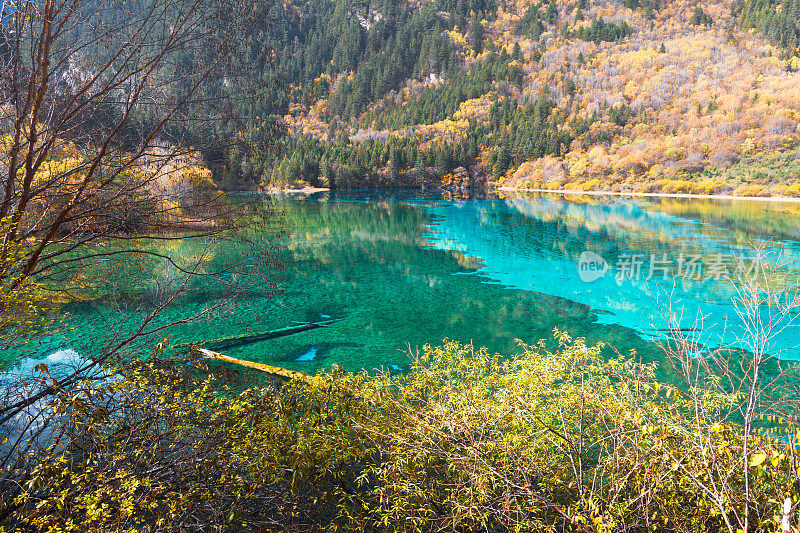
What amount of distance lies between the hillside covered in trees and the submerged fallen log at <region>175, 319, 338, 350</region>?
8.05 metres

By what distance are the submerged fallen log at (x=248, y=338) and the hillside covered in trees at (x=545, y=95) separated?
805 centimetres

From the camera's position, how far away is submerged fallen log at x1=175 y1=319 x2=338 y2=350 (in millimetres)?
11328

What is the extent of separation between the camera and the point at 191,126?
437 centimetres

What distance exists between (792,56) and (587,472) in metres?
117

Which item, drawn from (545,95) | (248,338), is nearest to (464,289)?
(248,338)

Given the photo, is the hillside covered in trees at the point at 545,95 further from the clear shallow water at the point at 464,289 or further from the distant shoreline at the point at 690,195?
the clear shallow water at the point at 464,289

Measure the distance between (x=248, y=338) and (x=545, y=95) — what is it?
107 metres

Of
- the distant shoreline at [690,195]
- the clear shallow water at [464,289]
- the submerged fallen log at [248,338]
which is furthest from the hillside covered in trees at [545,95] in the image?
the submerged fallen log at [248,338]

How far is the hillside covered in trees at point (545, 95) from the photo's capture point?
205ft

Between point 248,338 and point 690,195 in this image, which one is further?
point 690,195

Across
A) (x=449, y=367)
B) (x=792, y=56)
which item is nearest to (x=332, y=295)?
(x=449, y=367)

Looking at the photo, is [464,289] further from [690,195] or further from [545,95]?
[545,95]

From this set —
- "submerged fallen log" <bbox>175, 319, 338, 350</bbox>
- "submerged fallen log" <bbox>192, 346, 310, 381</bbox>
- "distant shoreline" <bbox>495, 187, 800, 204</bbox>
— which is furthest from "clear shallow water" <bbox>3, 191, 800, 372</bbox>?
"distant shoreline" <bbox>495, 187, 800, 204</bbox>

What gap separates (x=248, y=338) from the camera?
1191cm
